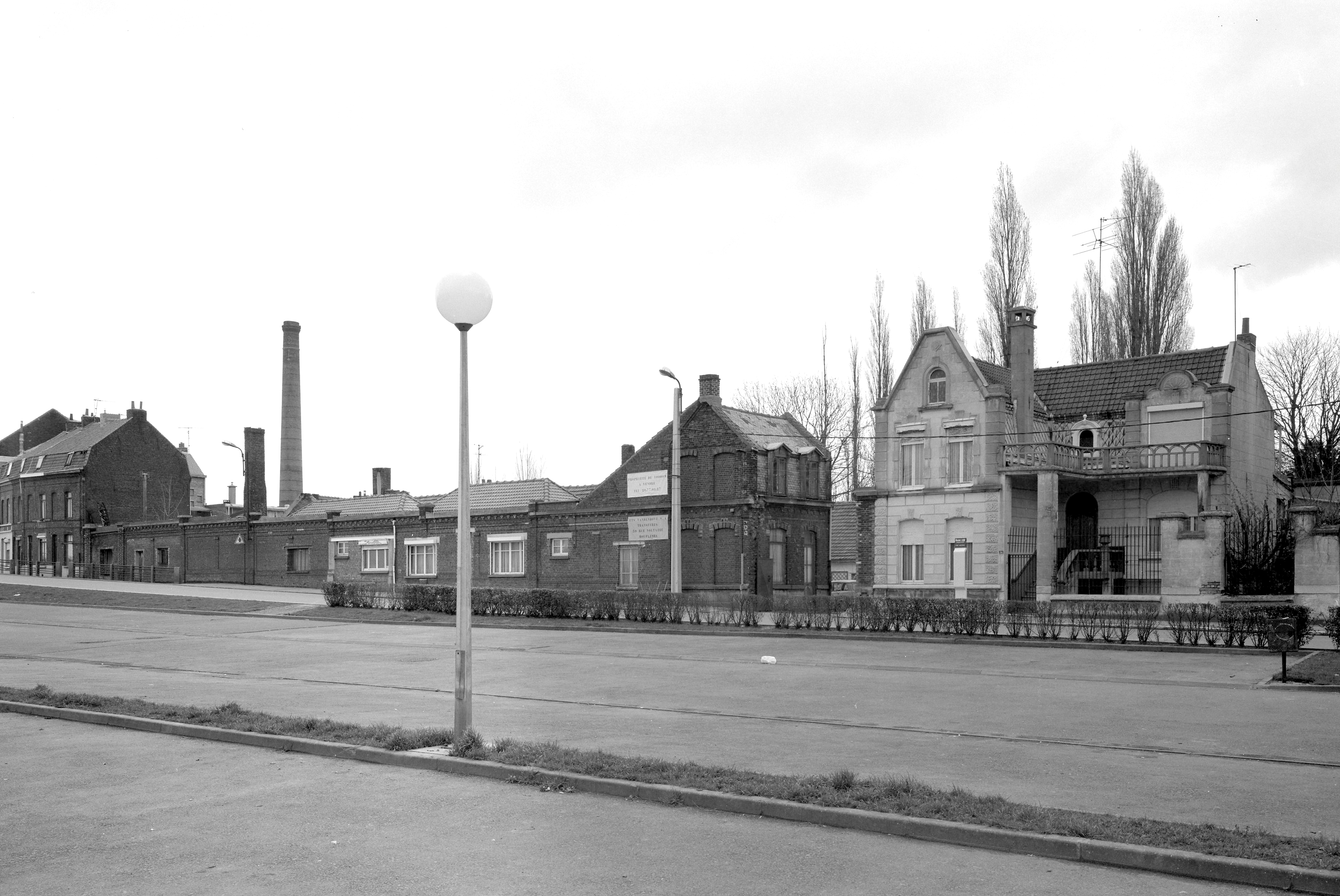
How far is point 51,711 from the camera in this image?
1350 cm

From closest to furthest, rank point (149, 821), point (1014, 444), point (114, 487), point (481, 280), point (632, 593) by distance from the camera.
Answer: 1. point (149, 821)
2. point (481, 280)
3. point (632, 593)
4. point (1014, 444)
5. point (114, 487)

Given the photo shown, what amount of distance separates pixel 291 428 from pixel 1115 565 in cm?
4902

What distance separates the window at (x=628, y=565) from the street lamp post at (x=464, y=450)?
35.0 meters

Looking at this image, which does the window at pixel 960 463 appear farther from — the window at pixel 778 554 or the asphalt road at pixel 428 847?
the asphalt road at pixel 428 847

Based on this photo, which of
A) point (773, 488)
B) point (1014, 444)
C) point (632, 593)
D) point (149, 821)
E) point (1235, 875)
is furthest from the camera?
point (773, 488)

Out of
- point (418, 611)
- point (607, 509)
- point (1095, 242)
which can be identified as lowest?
point (418, 611)

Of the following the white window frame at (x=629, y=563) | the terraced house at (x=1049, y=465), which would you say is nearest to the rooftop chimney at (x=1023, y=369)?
the terraced house at (x=1049, y=465)

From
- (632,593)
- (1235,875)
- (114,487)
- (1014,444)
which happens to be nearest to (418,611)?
(632,593)

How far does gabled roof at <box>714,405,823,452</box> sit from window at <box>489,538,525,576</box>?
11.4 metres

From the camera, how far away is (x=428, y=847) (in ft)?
24.5

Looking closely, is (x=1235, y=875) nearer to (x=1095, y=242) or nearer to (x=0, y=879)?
(x=0, y=879)

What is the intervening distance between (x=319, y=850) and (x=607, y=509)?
129 feet

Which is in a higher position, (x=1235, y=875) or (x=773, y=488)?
(x=773, y=488)

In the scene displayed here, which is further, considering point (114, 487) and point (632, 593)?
point (114, 487)
